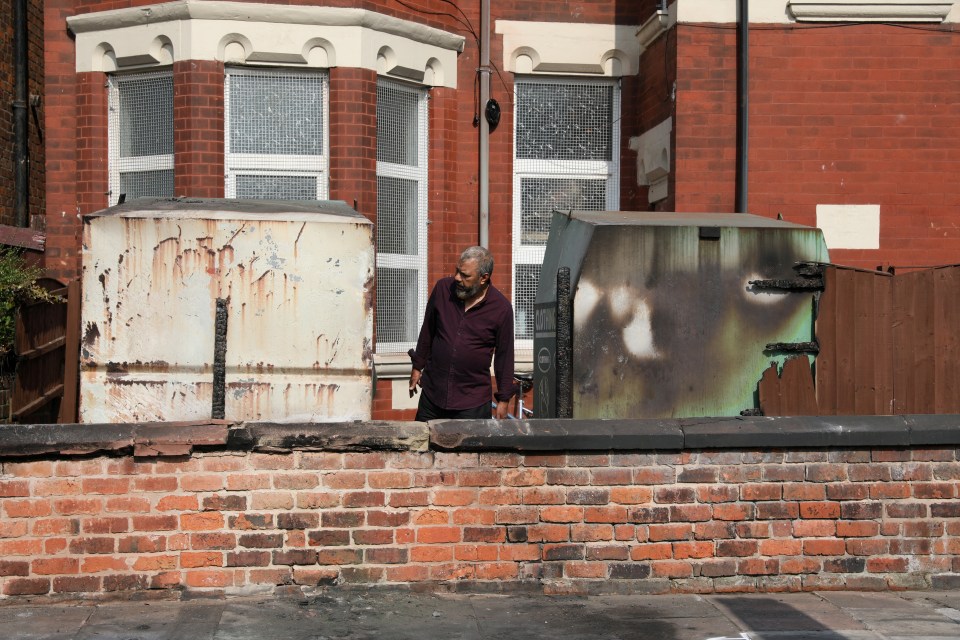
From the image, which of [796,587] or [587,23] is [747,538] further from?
[587,23]

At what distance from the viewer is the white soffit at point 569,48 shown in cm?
1176

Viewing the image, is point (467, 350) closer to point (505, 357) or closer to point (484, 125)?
point (505, 357)

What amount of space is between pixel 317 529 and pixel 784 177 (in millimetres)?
6064

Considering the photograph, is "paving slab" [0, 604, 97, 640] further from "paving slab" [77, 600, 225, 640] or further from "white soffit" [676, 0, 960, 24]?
"white soffit" [676, 0, 960, 24]

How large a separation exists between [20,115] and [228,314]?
582cm

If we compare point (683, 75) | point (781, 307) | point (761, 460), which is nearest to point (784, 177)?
point (683, 75)

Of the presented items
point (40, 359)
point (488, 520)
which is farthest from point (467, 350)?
point (40, 359)

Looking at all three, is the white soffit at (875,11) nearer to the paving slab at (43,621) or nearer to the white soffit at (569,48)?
the white soffit at (569,48)

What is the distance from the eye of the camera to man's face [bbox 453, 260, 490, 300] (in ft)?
23.3

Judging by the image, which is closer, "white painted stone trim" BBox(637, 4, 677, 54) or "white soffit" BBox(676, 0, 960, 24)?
"white soffit" BBox(676, 0, 960, 24)

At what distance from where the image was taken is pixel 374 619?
5.72m

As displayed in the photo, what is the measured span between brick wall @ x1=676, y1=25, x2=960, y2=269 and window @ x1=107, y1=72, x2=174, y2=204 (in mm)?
4621

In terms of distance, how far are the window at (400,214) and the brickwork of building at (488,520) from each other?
490cm

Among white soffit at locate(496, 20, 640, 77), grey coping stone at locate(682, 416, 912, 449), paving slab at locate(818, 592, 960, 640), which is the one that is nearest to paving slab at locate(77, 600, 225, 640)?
grey coping stone at locate(682, 416, 912, 449)
